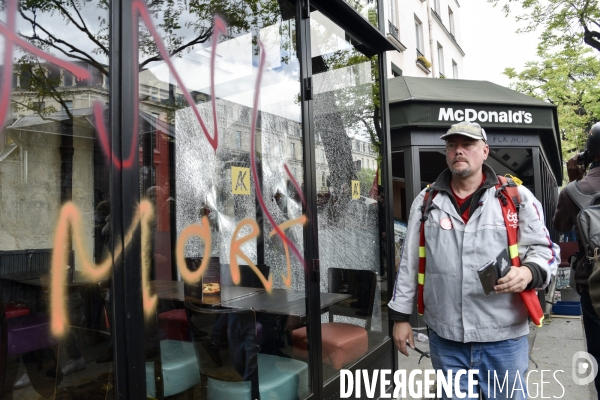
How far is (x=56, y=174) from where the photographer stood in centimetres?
345

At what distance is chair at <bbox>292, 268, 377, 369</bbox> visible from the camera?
340 cm

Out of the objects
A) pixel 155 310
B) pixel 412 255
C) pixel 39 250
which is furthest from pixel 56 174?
pixel 412 255

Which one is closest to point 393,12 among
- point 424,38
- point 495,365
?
point 424,38

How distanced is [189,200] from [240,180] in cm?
50

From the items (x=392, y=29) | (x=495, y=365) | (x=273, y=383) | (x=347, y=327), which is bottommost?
(x=273, y=383)

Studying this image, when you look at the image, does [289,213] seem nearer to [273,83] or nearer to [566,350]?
[273,83]

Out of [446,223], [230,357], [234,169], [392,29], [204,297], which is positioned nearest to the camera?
[446,223]

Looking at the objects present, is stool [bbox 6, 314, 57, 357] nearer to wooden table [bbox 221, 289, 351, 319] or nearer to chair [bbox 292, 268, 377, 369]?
wooden table [bbox 221, 289, 351, 319]

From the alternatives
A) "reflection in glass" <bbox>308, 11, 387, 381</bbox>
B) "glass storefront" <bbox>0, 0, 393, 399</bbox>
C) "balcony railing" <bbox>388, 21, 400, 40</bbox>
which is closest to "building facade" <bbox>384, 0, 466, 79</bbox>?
"balcony railing" <bbox>388, 21, 400, 40</bbox>

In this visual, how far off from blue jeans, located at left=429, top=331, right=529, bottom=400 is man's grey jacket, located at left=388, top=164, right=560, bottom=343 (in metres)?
0.06

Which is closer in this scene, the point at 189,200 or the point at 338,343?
the point at 338,343

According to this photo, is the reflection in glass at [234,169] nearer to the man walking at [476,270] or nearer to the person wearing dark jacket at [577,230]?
the man walking at [476,270]

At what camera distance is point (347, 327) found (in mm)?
3877

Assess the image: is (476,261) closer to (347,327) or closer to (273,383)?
(273,383)
